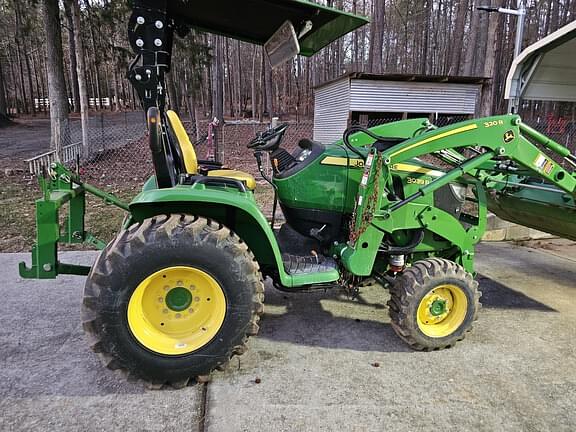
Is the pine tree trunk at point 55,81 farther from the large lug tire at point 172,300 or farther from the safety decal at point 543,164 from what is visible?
the safety decal at point 543,164

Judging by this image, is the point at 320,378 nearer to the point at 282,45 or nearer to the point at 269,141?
the point at 269,141

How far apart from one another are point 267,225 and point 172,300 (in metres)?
0.72

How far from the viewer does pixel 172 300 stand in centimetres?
268

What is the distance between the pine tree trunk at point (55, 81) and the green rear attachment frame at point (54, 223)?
7650mm

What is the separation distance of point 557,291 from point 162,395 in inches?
146

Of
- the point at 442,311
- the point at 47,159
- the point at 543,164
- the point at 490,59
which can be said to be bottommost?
the point at 442,311

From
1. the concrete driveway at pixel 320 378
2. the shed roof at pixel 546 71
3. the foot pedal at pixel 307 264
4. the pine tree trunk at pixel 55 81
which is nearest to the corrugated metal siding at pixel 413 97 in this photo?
the shed roof at pixel 546 71

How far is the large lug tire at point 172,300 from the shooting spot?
2.45 m

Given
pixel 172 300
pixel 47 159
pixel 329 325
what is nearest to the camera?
pixel 172 300

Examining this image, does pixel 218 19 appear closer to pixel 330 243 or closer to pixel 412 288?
pixel 330 243

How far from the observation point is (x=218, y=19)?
10.4 ft

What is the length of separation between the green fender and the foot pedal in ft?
0.22

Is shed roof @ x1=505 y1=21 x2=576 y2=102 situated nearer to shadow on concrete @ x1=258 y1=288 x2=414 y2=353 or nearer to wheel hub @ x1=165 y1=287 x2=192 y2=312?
shadow on concrete @ x1=258 y1=288 x2=414 y2=353

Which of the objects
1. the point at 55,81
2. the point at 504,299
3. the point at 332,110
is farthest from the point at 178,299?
the point at 332,110
